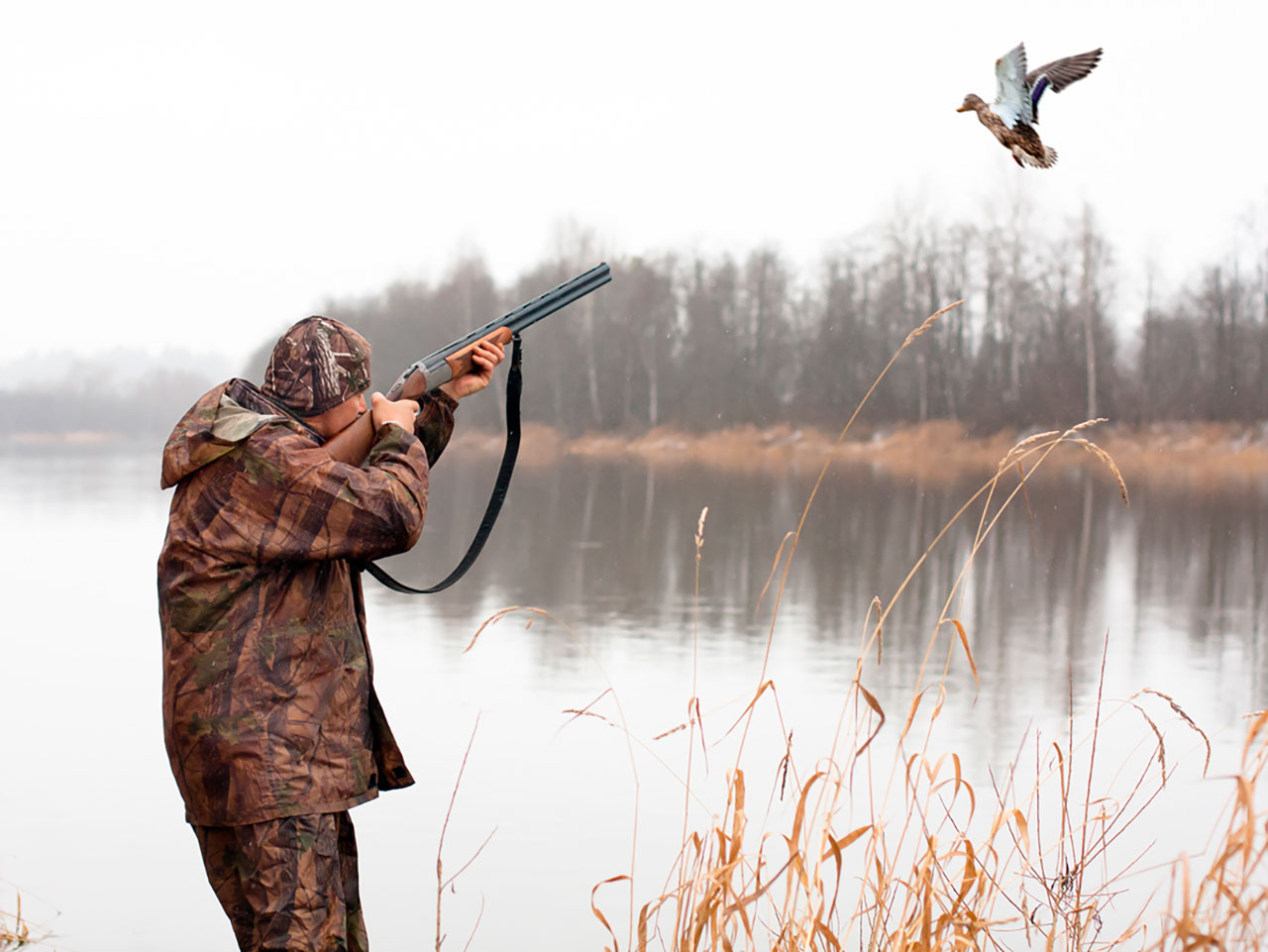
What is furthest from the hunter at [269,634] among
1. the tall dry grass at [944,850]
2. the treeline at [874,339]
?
the treeline at [874,339]

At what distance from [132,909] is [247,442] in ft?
10.6

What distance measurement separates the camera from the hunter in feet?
7.55

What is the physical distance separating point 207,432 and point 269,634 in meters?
0.40

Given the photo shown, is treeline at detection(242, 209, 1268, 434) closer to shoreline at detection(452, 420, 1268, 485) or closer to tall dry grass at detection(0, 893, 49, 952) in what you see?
shoreline at detection(452, 420, 1268, 485)

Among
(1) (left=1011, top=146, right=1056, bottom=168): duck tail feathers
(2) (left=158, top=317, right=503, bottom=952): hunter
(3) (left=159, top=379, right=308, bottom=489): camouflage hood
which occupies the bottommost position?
(2) (left=158, top=317, right=503, bottom=952): hunter

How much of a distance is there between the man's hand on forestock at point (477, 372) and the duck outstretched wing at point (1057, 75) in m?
1.34

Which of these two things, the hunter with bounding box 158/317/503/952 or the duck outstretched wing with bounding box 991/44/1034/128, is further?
the duck outstretched wing with bounding box 991/44/1034/128

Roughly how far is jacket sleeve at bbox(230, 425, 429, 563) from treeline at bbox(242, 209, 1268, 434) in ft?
121

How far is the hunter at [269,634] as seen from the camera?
2.30 m

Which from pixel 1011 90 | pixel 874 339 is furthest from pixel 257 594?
pixel 874 339

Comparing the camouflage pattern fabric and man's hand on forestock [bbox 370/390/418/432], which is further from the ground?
the camouflage pattern fabric

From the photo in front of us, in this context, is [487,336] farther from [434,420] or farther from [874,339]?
[874,339]

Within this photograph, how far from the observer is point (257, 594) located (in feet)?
7.73

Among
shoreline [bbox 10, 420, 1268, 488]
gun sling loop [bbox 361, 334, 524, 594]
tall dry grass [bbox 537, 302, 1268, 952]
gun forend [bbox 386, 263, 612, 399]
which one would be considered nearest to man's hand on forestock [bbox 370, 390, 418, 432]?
gun forend [bbox 386, 263, 612, 399]
